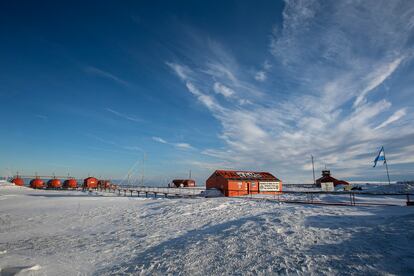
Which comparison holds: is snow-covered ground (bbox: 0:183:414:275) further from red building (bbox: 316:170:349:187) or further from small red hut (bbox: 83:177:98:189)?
small red hut (bbox: 83:177:98:189)

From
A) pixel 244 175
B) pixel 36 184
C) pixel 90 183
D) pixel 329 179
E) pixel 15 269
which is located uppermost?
pixel 329 179

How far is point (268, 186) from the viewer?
40.3m

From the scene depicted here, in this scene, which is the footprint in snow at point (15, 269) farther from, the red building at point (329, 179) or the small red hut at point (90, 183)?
the small red hut at point (90, 183)

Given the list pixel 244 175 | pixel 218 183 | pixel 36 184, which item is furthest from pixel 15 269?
pixel 36 184

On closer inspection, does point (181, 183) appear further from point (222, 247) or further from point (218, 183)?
point (222, 247)

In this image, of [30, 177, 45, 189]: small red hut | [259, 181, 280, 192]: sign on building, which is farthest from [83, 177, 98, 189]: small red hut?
[259, 181, 280, 192]: sign on building

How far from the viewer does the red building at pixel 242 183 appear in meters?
36.9

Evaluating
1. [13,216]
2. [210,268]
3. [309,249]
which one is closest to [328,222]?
[309,249]

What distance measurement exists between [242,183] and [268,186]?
519cm

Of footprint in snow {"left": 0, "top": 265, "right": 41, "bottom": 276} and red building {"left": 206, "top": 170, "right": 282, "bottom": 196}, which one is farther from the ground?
red building {"left": 206, "top": 170, "right": 282, "bottom": 196}

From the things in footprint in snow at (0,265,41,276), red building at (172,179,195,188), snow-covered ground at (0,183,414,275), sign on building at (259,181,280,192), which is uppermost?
red building at (172,179,195,188)

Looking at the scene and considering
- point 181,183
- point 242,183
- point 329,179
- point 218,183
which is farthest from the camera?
point 181,183

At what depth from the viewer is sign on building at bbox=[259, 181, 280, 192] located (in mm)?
39834

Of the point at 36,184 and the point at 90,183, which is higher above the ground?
the point at 90,183
